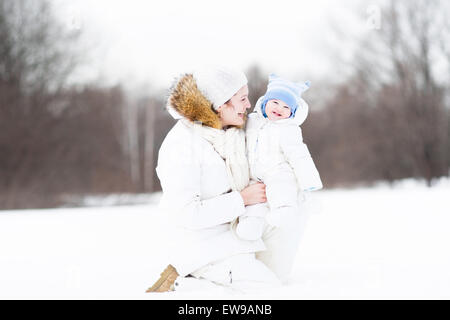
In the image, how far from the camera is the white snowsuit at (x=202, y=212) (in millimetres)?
1903

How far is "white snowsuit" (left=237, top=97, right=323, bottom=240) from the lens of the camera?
1907 millimetres

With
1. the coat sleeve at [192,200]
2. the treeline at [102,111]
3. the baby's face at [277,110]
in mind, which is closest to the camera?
the coat sleeve at [192,200]

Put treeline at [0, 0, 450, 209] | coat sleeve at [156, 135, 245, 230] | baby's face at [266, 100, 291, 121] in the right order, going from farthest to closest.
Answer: treeline at [0, 0, 450, 209] → baby's face at [266, 100, 291, 121] → coat sleeve at [156, 135, 245, 230]

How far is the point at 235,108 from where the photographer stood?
2.03 meters

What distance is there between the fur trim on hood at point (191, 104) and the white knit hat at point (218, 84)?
0.02 meters

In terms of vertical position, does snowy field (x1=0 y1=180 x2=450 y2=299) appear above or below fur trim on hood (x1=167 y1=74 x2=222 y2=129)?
below

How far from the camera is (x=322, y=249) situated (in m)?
3.15

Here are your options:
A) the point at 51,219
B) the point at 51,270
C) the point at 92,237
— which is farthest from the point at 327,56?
the point at 51,270

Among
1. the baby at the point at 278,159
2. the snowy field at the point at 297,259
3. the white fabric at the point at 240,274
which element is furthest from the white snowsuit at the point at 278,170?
the snowy field at the point at 297,259

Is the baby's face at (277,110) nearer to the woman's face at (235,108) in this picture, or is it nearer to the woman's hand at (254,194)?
the woman's face at (235,108)

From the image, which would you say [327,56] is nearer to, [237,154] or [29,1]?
[29,1]

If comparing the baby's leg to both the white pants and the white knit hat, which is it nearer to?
the white pants

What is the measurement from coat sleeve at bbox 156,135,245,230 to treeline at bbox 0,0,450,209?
7428 mm

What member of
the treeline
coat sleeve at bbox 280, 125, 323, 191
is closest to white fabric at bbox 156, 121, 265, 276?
coat sleeve at bbox 280, 125, 323, 191
